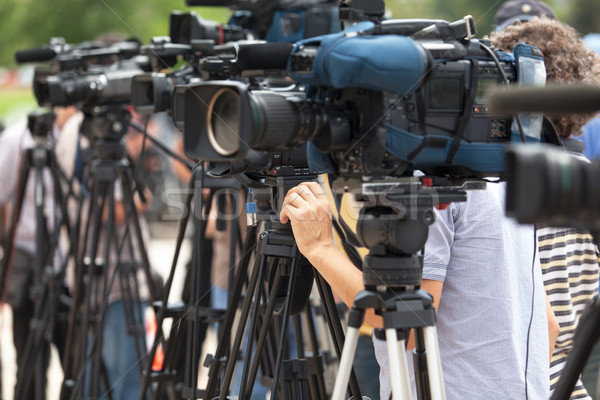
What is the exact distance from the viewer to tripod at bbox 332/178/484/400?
1673 mm

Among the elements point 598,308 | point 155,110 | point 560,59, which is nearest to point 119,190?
point 155,110

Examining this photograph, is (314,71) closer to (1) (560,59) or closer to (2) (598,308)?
(2) (598,308)

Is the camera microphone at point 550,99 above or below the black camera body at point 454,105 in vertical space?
above

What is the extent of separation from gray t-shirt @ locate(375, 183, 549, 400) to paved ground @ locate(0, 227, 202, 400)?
3.05 metres

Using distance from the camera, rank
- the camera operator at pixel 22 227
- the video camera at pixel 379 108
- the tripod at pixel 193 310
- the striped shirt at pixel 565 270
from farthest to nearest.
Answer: the camera operator at pixel 22 227 < the tripod at pixel 193 310 < the striped shirt at pixel 565 270 < the video camera at pixel 379 108

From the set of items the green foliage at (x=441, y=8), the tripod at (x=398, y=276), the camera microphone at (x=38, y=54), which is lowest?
the green foliage at (x=441, y=8)

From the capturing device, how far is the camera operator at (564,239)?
2.41 m

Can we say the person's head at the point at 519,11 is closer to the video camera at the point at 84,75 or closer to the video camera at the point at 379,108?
the video camera at the point at 84,75

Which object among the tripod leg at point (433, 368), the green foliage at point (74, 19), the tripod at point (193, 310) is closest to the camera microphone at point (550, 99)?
the tripod leg at point (433, 368)

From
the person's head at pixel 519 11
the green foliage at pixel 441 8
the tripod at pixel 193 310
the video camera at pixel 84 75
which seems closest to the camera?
the tripod at pixel 193 310

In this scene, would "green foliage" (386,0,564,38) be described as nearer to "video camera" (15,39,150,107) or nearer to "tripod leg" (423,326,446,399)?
"video camera" (15,39,150,107)

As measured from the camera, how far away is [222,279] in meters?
4.14

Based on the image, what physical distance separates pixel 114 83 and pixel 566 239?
2029 mm

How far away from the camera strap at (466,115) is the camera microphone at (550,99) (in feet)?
2.21
